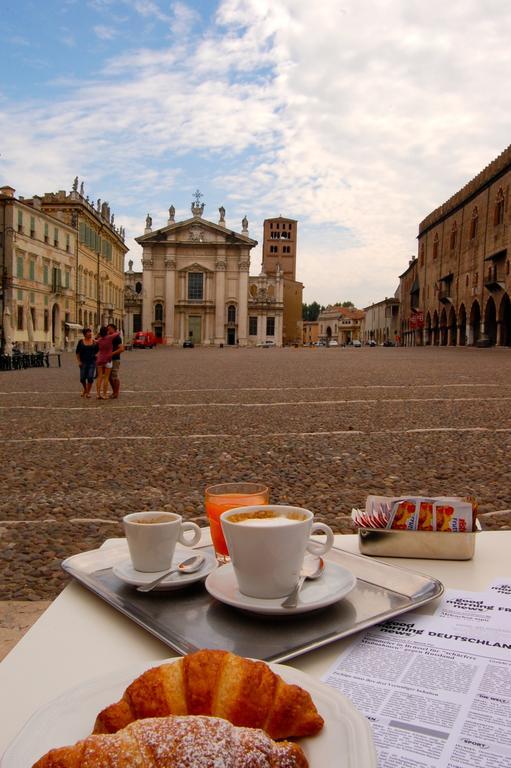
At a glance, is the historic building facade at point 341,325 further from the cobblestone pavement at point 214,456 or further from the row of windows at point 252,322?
the cobblestone pavement at point 214,456

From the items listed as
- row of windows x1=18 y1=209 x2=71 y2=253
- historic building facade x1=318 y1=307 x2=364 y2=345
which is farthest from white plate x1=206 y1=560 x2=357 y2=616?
historic building facade x1=318 y1=307 x2=364 y2=345

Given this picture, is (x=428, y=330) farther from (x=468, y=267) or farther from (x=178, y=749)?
(x=178, y=749)

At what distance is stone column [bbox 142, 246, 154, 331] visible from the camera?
6128 centimetres

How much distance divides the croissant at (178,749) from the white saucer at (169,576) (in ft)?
1.82

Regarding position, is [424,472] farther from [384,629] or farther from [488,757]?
[488,757]

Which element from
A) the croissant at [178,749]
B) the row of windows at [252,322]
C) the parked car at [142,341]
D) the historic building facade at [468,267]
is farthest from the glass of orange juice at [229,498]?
the row of windows at [252,322]

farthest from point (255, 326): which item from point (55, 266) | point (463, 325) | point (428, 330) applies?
point (55, 266)

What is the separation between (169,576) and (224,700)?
52 centimetres

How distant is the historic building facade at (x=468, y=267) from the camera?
114ft

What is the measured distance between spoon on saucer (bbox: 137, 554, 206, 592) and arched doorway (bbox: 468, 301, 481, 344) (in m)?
40.2

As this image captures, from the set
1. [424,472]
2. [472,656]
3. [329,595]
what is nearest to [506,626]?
[472,656]

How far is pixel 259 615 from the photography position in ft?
3.67

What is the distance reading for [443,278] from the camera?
152 feet

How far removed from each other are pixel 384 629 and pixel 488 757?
342mm
